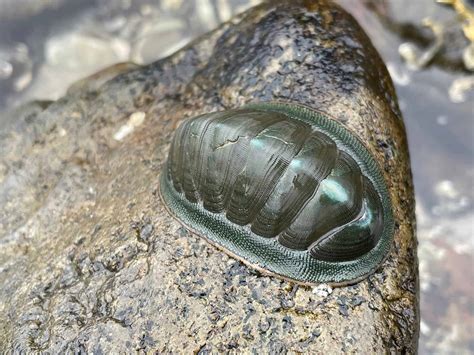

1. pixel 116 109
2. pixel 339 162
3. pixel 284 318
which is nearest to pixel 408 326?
pixel 284 318

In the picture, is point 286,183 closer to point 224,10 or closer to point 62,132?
point 62,132

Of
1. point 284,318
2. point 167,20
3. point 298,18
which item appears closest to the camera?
point 284,318

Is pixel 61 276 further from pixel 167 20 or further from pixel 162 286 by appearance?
pixel 167 20

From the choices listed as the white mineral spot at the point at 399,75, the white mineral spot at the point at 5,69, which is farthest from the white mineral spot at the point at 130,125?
the white mineral spot at the point at 5,69

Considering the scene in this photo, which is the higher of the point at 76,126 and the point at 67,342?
the point at 76,126

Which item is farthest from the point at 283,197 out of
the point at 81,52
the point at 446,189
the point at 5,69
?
the point at 5,69

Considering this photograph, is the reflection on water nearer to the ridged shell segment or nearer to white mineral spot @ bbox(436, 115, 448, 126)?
white mineral spot @ bbox(436, 115, 448, 126)

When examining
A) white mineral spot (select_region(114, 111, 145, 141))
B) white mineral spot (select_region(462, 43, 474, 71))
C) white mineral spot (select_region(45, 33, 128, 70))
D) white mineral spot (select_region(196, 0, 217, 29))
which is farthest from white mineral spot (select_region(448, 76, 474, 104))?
white mineral spot (select_region(45, 33, 128, 70))
